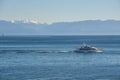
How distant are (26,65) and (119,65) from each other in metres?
17.0

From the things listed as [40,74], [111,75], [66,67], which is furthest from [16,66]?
[111,75]

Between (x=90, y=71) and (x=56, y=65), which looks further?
(x=56, y=65)

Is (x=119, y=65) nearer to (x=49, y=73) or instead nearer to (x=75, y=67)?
(x=75, y=67)

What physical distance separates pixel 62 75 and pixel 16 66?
17908 millimetres

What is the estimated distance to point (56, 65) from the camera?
329 feet

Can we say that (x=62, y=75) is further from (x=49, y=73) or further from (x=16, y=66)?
(x=16, y=66)

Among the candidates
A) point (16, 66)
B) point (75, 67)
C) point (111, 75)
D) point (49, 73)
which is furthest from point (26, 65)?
point (111, 75)

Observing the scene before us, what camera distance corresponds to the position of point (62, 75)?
8250cm

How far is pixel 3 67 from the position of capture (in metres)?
97.4

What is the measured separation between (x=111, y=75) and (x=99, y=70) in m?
8.10

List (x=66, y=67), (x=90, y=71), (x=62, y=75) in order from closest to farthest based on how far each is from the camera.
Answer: (x=62, y=75)
(x=90, y=71)
(x=66, y=67)

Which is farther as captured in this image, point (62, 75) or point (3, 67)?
point (3, 67)

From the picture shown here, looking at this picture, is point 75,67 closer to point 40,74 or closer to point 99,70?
point 99,70

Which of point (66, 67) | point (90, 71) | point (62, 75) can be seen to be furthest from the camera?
point (66, 67)
